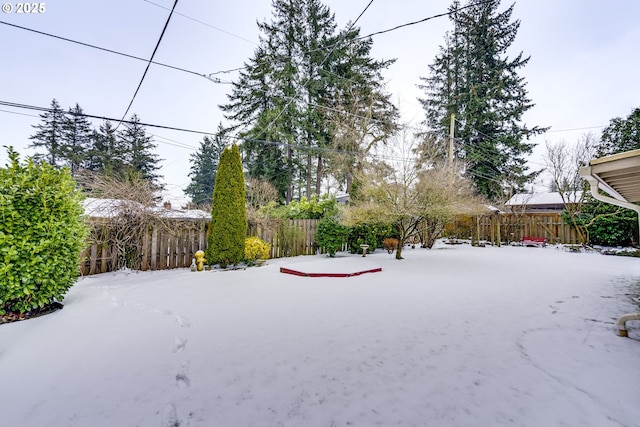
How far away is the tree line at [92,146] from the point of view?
71.3 feet

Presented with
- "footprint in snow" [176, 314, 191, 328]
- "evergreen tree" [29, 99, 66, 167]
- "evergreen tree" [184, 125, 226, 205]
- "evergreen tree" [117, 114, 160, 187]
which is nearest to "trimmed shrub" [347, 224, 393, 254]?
"footprint in snow" [176, 314, 191, 328]

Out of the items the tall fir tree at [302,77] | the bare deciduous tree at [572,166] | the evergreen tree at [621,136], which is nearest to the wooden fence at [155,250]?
the tall fir tree at [302,77]

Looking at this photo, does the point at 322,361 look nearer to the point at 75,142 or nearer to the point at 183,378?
the point at 183,378

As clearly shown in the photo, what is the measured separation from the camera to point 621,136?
1220 cm

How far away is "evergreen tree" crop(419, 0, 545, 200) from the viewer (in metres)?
19.3

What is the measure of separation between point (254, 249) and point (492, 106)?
20.7 meters

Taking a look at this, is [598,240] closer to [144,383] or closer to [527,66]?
[527,66]

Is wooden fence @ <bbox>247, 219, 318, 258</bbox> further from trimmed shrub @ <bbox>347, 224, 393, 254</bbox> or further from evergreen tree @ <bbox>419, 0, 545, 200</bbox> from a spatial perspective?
evergreen tree @ <bbox>419, 0, 545, 200</bbox>

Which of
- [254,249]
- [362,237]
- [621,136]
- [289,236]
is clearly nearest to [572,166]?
[621,136]

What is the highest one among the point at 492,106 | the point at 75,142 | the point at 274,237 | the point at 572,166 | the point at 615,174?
the point at 492,106

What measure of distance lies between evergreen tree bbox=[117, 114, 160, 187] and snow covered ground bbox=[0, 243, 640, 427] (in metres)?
21.7

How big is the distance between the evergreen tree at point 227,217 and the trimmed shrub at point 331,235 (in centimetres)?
302

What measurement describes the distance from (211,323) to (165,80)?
30.8ft

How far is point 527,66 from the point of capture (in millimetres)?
19219
